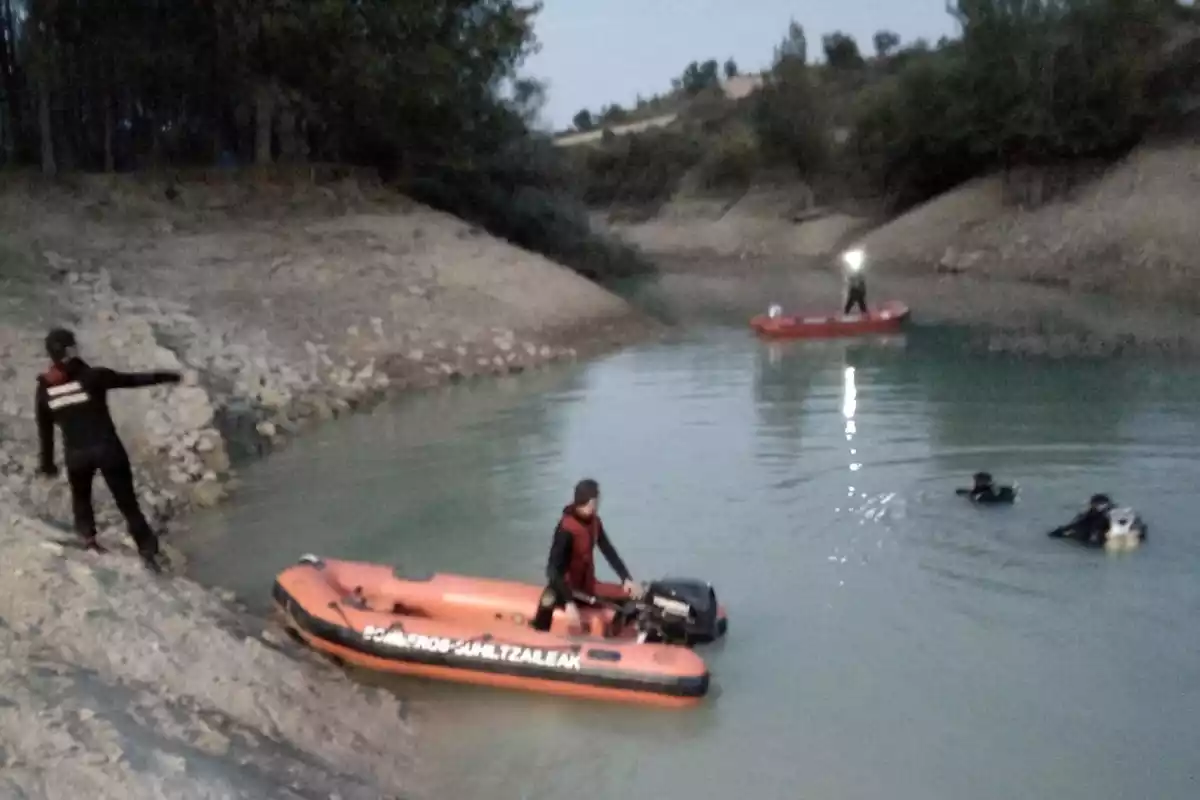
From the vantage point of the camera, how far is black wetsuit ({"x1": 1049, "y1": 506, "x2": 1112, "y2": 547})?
9.92 meters

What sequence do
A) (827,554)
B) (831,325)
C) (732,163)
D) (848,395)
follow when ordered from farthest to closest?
1. (732,163)
2. (831,325)
3. (848,395)
4. (827,554)

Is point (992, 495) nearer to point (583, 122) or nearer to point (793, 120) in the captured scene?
point (793, 120)

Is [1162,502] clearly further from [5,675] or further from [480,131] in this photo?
[480,131]

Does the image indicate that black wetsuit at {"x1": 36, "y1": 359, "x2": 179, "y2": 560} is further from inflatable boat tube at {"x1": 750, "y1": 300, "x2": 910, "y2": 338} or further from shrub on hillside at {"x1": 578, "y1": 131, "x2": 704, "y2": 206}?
shrub on hillside at {"x1": 578, "y1": 131, "x2": 704, "y2": 206}

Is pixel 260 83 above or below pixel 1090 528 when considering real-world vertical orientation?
above

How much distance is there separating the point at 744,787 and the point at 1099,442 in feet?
29.5

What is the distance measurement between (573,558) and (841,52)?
72.0 m

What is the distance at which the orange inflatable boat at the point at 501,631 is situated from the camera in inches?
294

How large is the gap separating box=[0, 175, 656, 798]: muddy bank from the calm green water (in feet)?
2.41

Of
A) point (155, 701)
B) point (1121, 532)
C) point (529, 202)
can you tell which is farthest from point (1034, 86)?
point (155, 701)

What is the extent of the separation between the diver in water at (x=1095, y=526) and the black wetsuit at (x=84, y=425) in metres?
7.55

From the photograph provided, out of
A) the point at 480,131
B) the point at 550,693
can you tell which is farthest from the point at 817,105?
the point at 550,693

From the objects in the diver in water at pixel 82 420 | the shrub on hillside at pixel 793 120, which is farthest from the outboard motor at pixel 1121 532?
the shrub on hillside at pixel 793 120

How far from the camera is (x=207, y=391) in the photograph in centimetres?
1458
